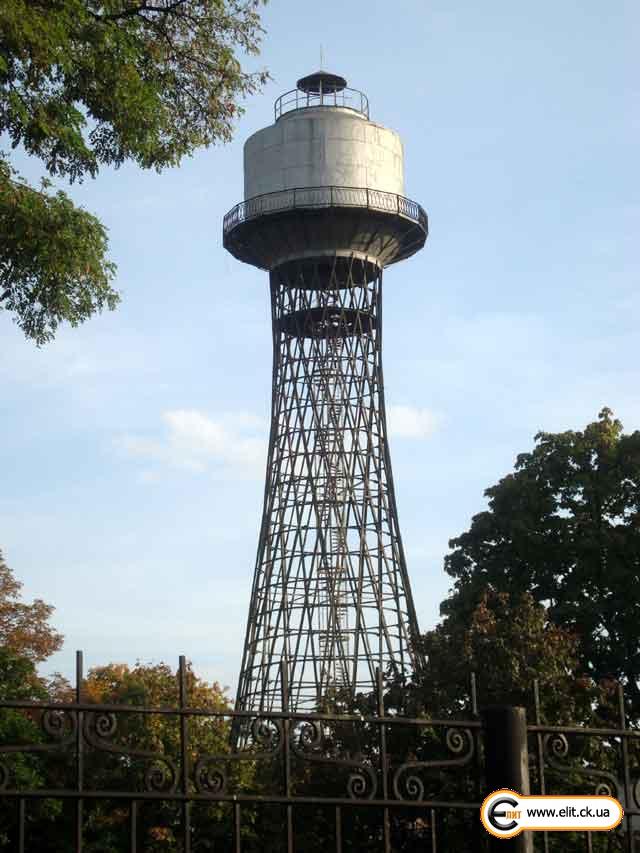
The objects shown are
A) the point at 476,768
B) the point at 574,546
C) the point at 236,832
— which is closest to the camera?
the point at 236,832

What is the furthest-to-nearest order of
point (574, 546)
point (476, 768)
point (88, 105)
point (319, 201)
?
point (319, 201) → point (574, 546) → point (88, 105) → point (476, 768)

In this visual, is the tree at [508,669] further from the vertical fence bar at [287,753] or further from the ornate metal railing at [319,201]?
the vertical fence bar at [287,753]

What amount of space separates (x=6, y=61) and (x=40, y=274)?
2.19 metres

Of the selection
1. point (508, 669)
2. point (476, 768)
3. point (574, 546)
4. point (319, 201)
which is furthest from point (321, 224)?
point (476, 768)

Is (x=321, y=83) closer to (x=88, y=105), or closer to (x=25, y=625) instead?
(x=25, y=625)

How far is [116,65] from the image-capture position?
14109mm

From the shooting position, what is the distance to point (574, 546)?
4081 centimetres

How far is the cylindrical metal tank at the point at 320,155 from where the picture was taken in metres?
48.8

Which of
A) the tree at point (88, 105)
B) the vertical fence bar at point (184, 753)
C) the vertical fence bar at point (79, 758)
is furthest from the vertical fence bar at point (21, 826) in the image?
the tree at point (88, 105)

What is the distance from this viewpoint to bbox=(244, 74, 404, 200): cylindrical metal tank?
4884 cm

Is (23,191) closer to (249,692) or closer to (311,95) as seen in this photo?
A: (249,692)

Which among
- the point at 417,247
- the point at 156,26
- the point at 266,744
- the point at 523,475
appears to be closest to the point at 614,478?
the point at 523,475

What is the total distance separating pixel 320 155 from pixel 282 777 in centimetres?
4056

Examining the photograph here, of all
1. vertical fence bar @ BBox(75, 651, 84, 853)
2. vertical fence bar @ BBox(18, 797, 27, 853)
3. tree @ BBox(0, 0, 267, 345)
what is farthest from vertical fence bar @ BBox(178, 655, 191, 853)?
tree @ BBox(0, 0, 267, 345)
